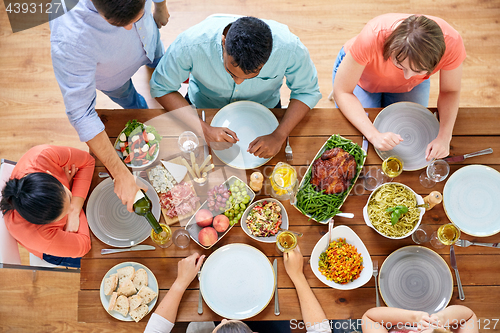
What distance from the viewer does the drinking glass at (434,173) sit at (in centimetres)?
172

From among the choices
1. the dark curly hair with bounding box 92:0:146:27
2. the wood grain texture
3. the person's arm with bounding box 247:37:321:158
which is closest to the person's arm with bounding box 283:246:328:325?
the person's arm with bounding box 247:37:321:158

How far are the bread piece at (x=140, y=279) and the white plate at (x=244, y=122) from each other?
0.72 meters

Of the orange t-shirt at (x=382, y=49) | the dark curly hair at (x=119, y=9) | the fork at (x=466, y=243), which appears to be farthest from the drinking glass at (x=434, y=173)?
the dark curly hair at (x=119, y=9)

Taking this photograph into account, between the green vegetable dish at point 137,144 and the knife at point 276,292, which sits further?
the green vegetable dish at point 137,144

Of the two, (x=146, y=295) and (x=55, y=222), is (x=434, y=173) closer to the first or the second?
(x=146, y=295)

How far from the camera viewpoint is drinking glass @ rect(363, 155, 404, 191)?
1690 mm

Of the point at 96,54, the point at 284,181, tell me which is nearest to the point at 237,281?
the point at 284,181

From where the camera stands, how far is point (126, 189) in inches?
63.2

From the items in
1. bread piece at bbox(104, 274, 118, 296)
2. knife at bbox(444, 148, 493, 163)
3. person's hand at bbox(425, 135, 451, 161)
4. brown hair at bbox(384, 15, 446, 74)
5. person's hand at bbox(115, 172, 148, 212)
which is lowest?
bread piece at bbox(104, 274, 118, 296)

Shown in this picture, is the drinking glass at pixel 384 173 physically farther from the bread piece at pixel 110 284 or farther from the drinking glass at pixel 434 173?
the bread piece at pixel 110 284

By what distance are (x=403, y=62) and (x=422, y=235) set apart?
895 millimetres

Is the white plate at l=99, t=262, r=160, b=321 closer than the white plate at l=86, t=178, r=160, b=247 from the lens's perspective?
Yes

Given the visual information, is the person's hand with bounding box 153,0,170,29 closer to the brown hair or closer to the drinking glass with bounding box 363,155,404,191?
the brown hair

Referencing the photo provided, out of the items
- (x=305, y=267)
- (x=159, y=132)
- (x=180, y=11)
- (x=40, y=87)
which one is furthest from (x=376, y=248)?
(x=40, y=87)
